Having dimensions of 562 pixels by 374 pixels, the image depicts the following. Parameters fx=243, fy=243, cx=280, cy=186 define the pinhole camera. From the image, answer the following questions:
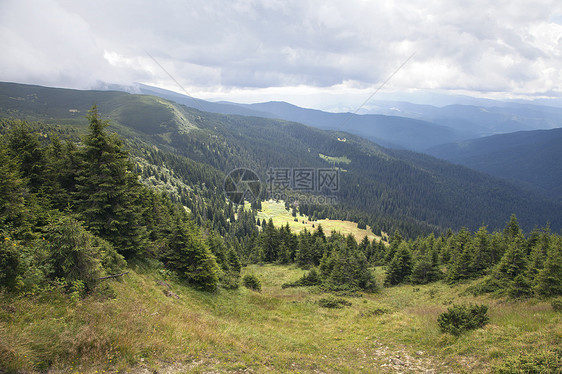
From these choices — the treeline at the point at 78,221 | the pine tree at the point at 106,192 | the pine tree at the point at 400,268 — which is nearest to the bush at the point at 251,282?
the treeline at the point at 78,221

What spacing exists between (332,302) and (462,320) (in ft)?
42.3

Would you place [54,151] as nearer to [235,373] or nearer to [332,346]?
[235,373]

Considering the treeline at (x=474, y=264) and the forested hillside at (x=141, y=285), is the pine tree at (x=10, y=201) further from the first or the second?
the treeline at (x=474, y=264)

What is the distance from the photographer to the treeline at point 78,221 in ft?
38.4

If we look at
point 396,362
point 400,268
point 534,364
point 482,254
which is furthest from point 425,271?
point 534,364

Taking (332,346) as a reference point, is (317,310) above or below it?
below

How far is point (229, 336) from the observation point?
14195 mm

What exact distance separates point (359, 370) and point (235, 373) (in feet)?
21.6

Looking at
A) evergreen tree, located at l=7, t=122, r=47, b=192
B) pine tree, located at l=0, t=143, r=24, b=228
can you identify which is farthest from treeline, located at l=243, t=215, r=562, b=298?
evergreen tree, located at l=7, t=122, r=47, b=192

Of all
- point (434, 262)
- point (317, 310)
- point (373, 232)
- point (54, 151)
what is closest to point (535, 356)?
point (317, 310)

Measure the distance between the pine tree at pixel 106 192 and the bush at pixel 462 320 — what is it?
23.0 metres

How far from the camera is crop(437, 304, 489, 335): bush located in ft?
49.2

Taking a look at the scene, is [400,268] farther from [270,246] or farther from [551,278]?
[270,246]

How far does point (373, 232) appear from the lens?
14838 cm
